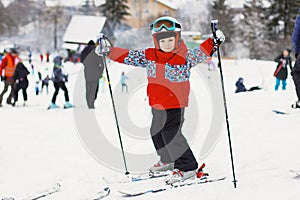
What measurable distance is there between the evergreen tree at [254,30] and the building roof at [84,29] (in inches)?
735

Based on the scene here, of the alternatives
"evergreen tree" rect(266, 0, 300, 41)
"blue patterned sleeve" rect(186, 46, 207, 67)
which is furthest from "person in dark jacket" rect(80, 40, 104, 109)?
"evergreen tree" rect(266, 0, 300, 41)

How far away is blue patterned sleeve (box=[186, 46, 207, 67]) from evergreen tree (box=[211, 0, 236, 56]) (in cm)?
3222

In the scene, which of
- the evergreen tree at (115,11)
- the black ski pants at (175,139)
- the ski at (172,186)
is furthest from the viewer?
the evergreen tree at (115,11)

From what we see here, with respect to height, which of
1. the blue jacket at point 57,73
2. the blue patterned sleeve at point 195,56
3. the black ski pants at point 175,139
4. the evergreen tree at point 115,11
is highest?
the evergreen tree at point 115,11

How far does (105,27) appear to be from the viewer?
174 feet

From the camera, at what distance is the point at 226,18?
45.1 m

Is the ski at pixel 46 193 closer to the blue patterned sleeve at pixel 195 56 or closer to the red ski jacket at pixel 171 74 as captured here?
the red ski jacket at pixel 171 74

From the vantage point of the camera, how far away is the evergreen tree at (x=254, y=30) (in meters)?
48.4

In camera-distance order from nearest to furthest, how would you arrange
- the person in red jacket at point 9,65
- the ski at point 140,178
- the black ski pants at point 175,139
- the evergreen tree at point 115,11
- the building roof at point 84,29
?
the black ski pants at point 175,139, the ski at point 140,178, the person in red jacket at point 9,65, the building roof at point 84,29, the evergreen tree at point 115,11

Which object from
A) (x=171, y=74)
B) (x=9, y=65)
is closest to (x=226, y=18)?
(x=9, y=65)

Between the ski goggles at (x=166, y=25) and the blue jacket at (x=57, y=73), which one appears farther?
the blue jacket at (x=57, y=73)

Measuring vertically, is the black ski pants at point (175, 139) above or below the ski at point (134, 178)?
above

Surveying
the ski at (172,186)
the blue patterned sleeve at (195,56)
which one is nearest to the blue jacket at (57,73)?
the blue patterned sleeve at (195,56)

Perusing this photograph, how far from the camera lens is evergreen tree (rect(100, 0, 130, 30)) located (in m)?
56.7
